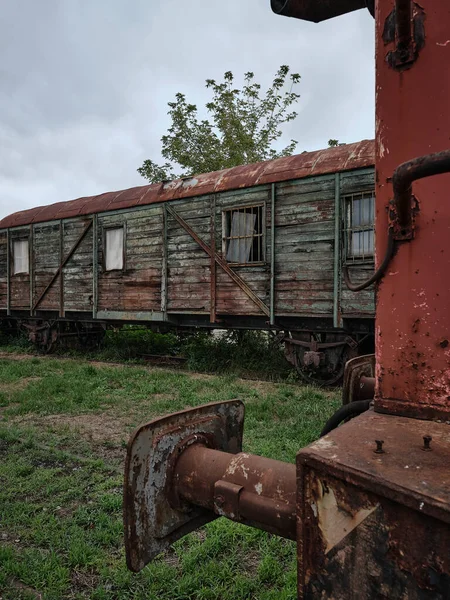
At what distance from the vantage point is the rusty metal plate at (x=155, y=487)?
4.33 feet

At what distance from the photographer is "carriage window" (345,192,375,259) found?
7.32m

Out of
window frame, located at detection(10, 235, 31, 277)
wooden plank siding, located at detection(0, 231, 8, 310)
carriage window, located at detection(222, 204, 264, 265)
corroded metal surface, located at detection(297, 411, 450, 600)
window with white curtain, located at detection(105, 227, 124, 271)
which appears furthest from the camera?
wooden plank siding, located at detection(0, 231, 8, 310)

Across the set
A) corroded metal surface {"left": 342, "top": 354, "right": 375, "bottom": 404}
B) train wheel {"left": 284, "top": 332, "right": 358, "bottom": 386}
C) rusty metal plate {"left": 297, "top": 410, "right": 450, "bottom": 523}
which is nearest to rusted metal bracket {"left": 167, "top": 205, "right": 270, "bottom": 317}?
train wheel {"left": 284, "top": 332, "right": 358, "bottom": 386}

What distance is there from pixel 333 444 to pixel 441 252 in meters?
0.62

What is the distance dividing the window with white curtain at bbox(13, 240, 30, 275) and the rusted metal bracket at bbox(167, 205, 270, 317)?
586cm

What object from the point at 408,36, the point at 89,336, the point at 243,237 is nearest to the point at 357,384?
the point at 408,36

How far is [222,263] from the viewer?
906 centimetres

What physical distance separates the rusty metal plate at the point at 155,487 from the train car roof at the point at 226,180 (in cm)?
667

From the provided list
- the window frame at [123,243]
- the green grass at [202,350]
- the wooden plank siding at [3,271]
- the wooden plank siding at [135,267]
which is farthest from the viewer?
the wooden plank siding at [3,271]

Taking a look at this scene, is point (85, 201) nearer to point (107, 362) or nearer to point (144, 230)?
point (144, 230)

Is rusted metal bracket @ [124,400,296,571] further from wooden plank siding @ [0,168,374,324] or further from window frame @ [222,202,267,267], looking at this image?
window frame @ [222,202,267,267]

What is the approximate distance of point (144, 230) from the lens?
10438 millimetres

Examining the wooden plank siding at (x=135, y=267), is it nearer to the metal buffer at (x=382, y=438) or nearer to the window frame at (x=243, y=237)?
the window frame at (x=243, y=237)

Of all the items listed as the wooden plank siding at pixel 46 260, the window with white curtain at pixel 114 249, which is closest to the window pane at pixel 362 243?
the window with white curtain at pixel 114 249
